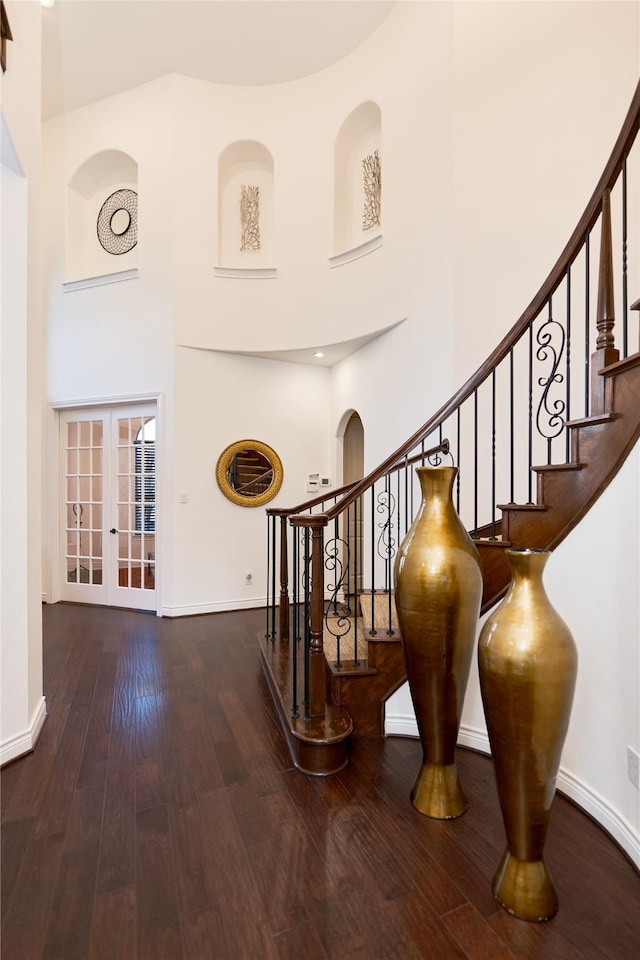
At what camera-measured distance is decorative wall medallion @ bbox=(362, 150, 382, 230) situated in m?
4.46

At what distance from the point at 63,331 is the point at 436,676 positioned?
536 cm

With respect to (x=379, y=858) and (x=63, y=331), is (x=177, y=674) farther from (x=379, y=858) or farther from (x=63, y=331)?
(x=63, y=331)

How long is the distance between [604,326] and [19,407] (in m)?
2.73

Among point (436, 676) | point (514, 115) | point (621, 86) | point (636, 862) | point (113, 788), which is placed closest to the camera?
point (636, 862)

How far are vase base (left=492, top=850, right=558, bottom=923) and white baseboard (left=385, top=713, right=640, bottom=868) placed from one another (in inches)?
15.3

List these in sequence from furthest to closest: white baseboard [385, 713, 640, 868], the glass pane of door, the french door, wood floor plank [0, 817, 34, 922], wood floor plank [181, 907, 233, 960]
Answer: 1. the glass pane of door
2. the french door
3. white baseboard [385, 713, 640, 868]
4. wood floor plank [0, 817, 34, 922]
5. wood floor plank [181, 907, 233, 960]

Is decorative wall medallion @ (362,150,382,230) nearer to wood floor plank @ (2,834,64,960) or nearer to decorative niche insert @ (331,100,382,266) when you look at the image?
decorative niche insert @ (331,100,382,266)

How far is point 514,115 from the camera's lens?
10.1ft

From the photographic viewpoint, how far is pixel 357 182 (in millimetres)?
4695

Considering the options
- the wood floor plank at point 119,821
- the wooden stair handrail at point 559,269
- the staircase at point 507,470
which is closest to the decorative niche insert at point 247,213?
the staircase at point 507,470

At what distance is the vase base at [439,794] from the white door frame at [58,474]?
3.49 meters

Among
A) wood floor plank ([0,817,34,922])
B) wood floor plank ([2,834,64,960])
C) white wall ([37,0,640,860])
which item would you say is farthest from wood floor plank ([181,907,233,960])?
white wall ([37,0,640,860])

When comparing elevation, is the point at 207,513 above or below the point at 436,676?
above

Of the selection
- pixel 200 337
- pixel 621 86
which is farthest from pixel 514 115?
pixel 200 337
